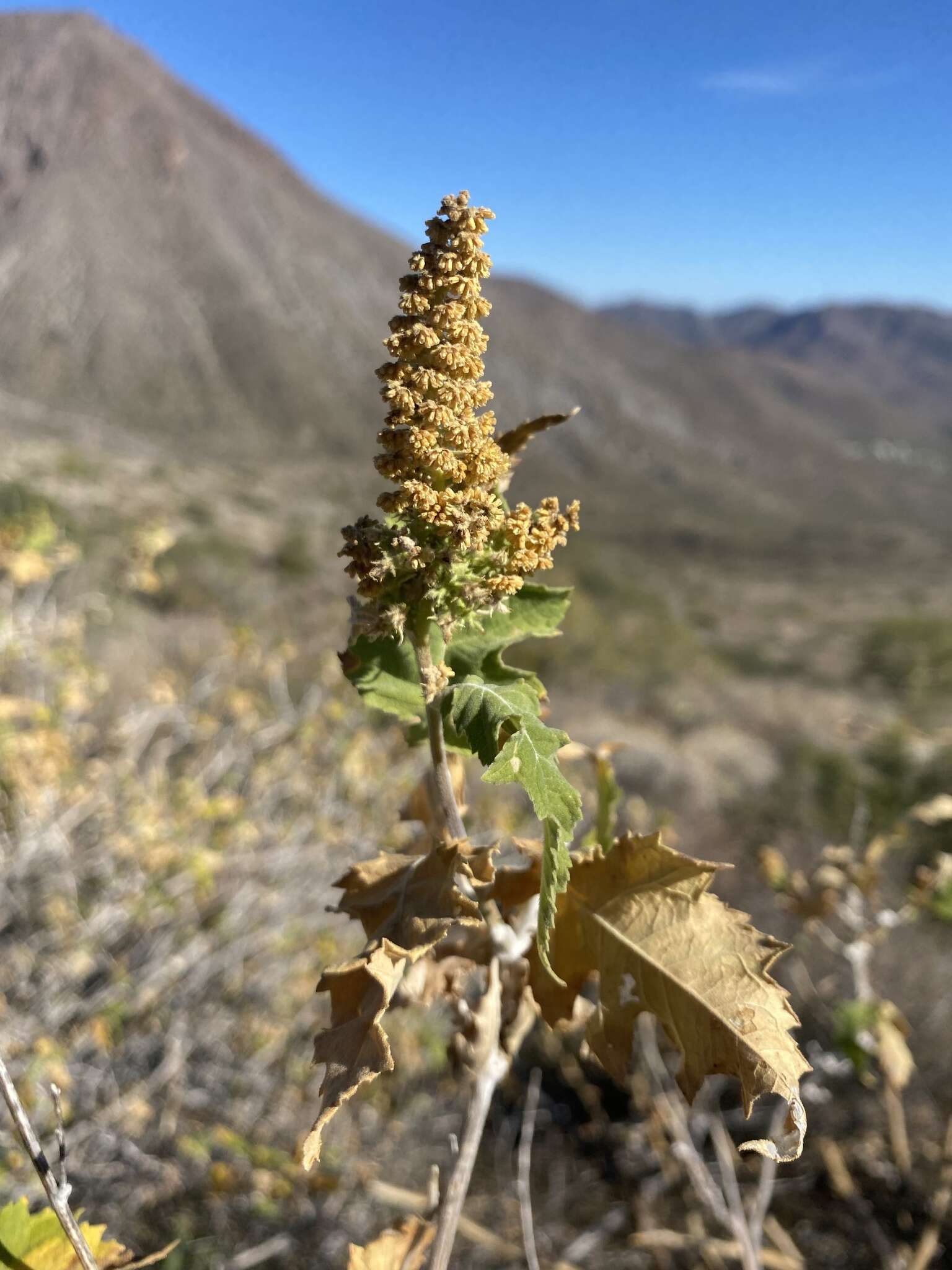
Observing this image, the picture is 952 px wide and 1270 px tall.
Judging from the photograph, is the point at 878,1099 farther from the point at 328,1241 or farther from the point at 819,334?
the point at 819,334

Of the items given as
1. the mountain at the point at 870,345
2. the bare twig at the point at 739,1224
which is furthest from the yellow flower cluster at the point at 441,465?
the mountain at the point at 870,345

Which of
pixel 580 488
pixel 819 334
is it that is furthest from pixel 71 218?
pixel 819 334

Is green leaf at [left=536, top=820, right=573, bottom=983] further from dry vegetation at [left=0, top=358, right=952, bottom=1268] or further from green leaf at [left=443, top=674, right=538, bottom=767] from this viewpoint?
dry vegetation at [left=0, top=358, right=952, bottom=1268]

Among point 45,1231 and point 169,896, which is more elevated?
point 45,1231

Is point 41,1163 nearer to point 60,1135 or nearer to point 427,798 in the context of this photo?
point 60,1135

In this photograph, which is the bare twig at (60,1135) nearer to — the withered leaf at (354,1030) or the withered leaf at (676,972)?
the withered leaf at (354,1030)

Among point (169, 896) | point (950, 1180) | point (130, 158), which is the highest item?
point (130, 158)

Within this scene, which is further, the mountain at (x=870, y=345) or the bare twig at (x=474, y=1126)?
the mountain at (x=870, y=345)
